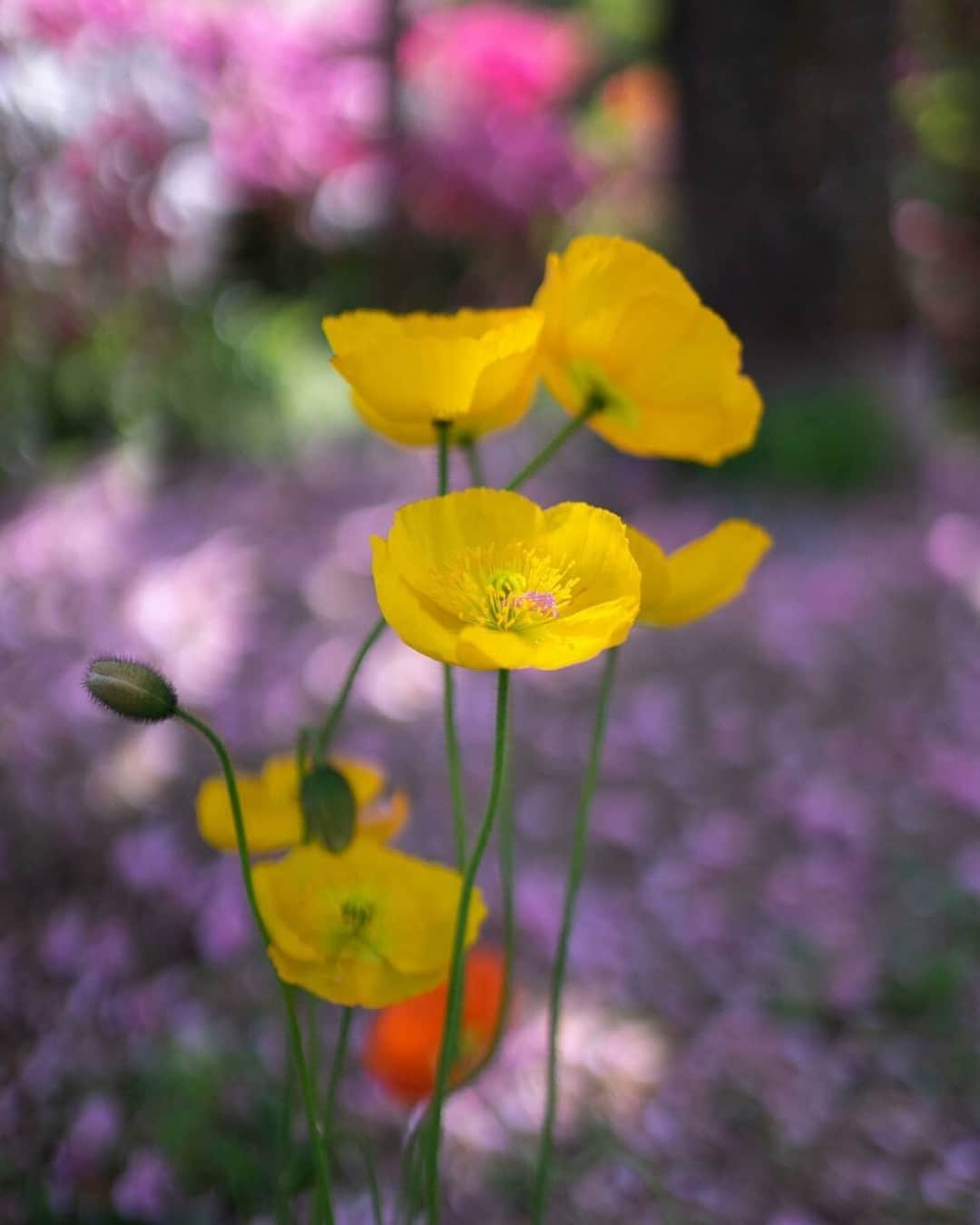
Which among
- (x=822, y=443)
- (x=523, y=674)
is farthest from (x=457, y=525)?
(x=822, y=443)

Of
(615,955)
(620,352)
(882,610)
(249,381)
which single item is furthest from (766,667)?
(249,381)

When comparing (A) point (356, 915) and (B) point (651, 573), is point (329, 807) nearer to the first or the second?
(A) point (356, 915)

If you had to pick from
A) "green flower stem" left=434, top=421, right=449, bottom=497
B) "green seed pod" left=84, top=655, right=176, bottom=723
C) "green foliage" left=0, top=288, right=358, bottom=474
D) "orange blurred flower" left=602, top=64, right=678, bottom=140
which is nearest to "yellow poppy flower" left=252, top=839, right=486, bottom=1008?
"green seed pod" left=84, top=655, right=176, bottom=723

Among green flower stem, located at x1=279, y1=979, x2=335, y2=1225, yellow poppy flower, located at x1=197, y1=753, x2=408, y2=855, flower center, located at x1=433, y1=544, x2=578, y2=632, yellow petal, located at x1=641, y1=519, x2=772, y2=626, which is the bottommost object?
green flower stem, located at x1=279, y1=979, x2=335, y2=1225

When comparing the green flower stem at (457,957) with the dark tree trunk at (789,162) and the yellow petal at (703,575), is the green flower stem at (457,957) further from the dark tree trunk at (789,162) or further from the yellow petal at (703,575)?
the dark tree trunk at (789,162)

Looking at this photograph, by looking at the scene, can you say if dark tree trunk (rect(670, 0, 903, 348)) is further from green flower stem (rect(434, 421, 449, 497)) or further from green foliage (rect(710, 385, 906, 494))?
green flower stem (rect(434, 421, 449, 497))

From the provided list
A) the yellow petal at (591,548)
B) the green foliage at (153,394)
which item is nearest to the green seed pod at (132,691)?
the yellow petal at (591,548)
